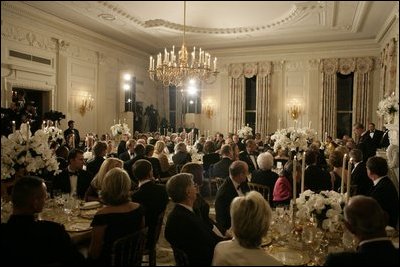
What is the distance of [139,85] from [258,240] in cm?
1335

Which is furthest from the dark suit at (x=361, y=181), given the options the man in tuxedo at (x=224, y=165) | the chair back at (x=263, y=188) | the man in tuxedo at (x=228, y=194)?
the man in tuxedo at (x=228, y=194)

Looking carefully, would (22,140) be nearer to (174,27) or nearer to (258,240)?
(258,240)

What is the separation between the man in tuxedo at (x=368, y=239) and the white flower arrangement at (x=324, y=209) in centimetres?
66

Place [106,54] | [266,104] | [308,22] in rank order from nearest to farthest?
[308,22]
[106,54]
[266,104]

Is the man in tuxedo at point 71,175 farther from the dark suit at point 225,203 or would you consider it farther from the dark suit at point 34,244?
the dark suit at point 34,244

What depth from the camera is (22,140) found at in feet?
11.0

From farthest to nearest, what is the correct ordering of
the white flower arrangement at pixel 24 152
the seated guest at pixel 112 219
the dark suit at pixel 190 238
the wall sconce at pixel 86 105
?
1. the wall sconce at pixel 86 105
2. the white flower arrangement at pixel 24 152
3. the seated guest at pixel 112 219
4. the dark suit at pixel 190 238

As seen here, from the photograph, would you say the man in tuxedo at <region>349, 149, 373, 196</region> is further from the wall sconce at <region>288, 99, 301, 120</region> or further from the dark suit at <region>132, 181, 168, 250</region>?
the wall sconce at <region>288, 99, 301, 120</region>

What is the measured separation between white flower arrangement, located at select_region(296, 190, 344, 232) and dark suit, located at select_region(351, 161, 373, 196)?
284 cm

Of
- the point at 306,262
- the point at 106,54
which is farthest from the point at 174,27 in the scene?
the point at 306,262

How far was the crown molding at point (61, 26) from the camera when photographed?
893 centimetres

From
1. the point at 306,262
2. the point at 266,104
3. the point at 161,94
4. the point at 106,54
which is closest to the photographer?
the point at 306,262

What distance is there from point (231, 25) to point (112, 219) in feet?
29.4

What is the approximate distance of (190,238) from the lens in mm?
2797
